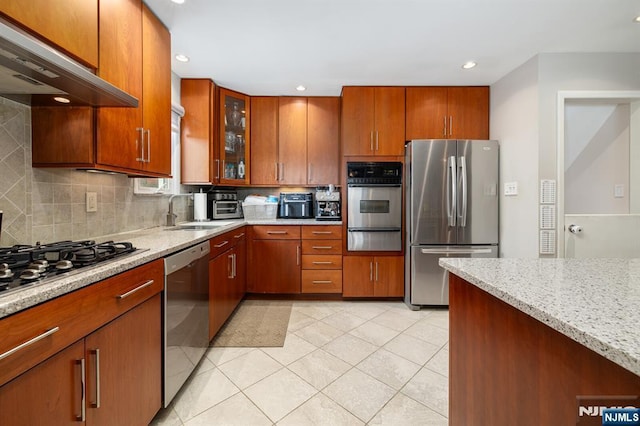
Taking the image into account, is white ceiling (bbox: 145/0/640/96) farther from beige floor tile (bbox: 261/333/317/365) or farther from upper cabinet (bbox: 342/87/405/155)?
beige floor tile (bbox: 261/333/317/365)

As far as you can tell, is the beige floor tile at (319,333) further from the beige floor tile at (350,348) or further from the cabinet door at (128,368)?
the cabinet door at (128,368)

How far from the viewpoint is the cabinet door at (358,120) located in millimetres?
2918

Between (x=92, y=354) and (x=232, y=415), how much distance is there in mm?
828

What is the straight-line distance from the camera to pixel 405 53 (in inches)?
90.1

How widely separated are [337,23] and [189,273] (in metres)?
2.01

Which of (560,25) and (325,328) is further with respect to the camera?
(325,328)

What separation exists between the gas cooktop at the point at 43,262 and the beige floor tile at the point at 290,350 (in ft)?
4.18

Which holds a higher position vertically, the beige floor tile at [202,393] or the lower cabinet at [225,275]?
the lower cabinet at [225,275]

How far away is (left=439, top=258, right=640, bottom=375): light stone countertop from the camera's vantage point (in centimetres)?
47

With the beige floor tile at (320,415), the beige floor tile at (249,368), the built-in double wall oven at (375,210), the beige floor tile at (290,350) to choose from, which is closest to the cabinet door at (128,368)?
the beige floor tile at (249,368)

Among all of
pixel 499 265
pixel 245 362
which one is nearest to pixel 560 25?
pixel 499 265

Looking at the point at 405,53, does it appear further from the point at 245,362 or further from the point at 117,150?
the point at 245,362

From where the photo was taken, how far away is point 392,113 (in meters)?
2.91

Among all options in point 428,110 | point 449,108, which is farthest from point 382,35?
point 449,108
